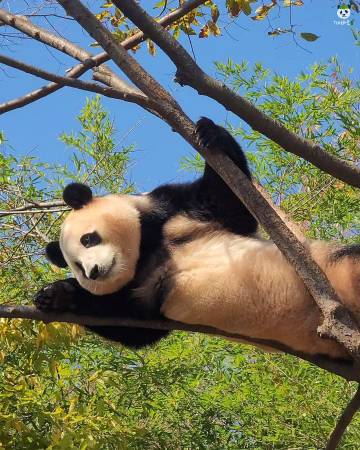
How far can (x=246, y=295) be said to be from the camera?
305 cm

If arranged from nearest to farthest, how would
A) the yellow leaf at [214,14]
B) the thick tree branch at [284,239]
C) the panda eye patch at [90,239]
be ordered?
1. the thick tree branch at [284,239]
2. the panda eye patch at [90,239]
3. the yellow leaf at [214,14]

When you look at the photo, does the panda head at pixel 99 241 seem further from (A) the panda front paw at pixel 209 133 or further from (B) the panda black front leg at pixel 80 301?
(A) the panda front paw at pixel 209 133

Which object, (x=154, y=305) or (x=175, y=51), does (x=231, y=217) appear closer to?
(x=154, y=305)

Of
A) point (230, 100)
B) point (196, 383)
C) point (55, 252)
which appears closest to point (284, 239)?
point (230, 100)

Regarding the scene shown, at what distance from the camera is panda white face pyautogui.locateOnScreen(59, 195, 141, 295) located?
3.14 m

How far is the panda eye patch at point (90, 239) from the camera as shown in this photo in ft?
10.7

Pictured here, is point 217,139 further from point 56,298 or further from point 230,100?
point 56,298

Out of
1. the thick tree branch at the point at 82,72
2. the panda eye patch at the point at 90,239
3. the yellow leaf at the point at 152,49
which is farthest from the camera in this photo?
the yellow leaf at the point at 152,49

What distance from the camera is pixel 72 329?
434 cm

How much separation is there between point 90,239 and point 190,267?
0.47 meters

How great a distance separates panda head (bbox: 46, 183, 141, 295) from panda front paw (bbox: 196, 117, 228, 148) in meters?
0.65

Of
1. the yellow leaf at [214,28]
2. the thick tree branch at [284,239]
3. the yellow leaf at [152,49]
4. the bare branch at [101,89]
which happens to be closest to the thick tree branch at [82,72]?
the bare branch at [101,89]

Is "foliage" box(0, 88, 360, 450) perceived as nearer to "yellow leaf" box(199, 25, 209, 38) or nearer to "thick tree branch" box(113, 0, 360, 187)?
"yellow leaf" box(199, 25, 209, 38)

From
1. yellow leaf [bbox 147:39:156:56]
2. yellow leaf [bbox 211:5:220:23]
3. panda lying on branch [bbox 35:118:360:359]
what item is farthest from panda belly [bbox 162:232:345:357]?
yellow leaf [bbox 147:39:156:56]
